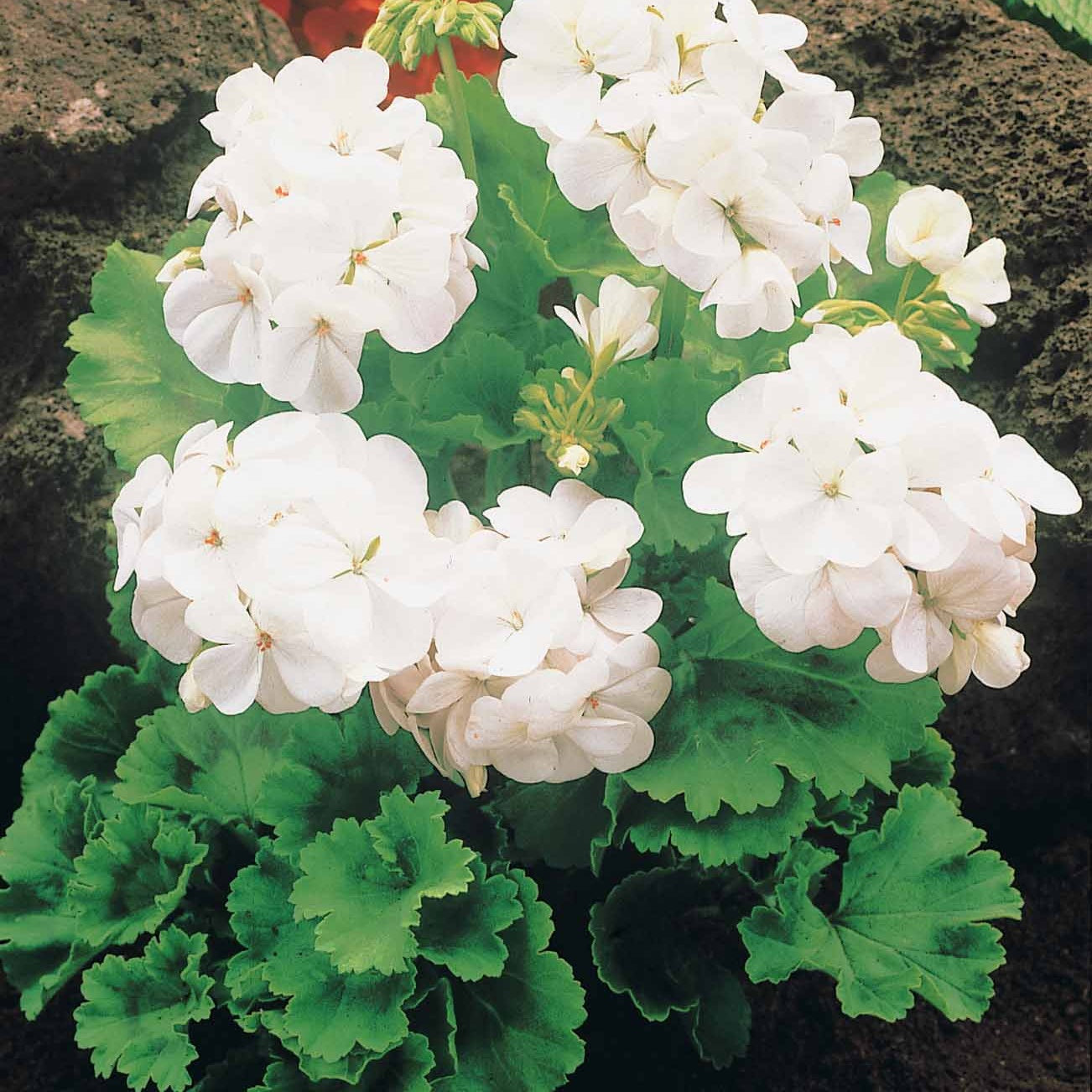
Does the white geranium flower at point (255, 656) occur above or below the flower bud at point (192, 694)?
above

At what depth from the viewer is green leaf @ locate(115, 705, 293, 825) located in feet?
3.96

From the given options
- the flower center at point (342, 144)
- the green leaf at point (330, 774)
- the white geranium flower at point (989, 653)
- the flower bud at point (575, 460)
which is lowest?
the green leaf at point (330, 774)

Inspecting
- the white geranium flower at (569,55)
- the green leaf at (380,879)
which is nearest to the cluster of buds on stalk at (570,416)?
the white geranium flower at (569,55)

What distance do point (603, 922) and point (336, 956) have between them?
1.03ft

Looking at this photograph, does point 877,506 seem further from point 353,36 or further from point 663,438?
point 353,36

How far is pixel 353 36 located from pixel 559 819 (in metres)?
1.69

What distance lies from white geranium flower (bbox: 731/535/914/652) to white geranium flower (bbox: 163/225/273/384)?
14.7 inches

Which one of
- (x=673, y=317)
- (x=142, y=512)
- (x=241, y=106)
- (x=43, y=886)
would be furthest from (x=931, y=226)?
(x=43, y=886)

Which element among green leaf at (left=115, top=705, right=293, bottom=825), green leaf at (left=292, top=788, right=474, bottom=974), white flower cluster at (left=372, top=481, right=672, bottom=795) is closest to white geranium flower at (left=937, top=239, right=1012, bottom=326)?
white flower cluster at (left=372, top=481, right=672, bottom=795)

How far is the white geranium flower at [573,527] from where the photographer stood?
91 cm

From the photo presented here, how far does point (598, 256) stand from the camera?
1240 mm

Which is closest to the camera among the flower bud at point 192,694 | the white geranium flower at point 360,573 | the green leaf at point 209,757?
the white geranium flower at point 360,573

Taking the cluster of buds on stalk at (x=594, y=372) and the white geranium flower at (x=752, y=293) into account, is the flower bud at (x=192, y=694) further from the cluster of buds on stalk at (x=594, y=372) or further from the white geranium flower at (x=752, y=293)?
the white geranium flower at (x=752, y=293)

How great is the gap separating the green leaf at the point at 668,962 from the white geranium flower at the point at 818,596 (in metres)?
0.46
